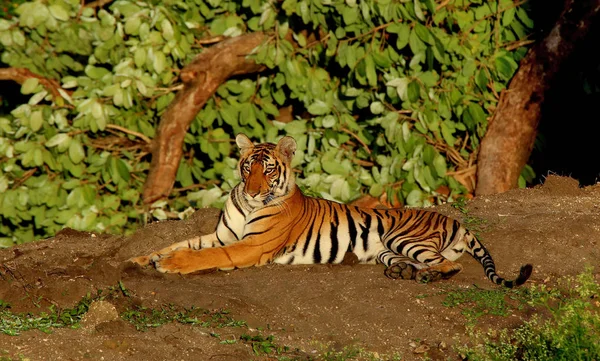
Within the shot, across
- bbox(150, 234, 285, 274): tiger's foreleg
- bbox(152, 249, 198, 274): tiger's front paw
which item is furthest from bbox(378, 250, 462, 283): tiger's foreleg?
bbox(152, 249, 198, 274): tiger's front paw

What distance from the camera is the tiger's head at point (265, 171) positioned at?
20.2ft

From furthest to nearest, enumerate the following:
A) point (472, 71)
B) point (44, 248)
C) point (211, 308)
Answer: point (472, 71), point (44, 248), point (211, 308)

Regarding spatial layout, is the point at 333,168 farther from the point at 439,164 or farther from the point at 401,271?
the point at 401,271

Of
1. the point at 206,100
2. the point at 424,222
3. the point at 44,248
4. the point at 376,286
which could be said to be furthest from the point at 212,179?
the point at 376,286

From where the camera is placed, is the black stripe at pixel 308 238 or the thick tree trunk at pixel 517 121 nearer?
the black stripe at pixel 308 238

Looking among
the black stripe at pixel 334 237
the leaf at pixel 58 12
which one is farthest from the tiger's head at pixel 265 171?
the leaf at pixel 58 12

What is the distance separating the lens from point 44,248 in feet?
22.3

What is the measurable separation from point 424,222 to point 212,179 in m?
3.19

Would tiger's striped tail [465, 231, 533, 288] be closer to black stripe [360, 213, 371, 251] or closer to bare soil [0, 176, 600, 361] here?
bare soil [0, 176, 600, 361]

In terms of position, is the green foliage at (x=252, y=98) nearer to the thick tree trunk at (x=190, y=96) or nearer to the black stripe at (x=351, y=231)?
the thick tree trunk at (x=190, y=96)

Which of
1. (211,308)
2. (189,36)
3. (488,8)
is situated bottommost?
(211,308)

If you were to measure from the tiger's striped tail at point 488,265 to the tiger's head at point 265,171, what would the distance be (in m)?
1.24

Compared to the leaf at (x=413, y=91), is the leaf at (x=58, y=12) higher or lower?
higher

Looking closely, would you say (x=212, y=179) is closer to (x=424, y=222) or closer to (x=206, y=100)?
(x=206, y=100)
